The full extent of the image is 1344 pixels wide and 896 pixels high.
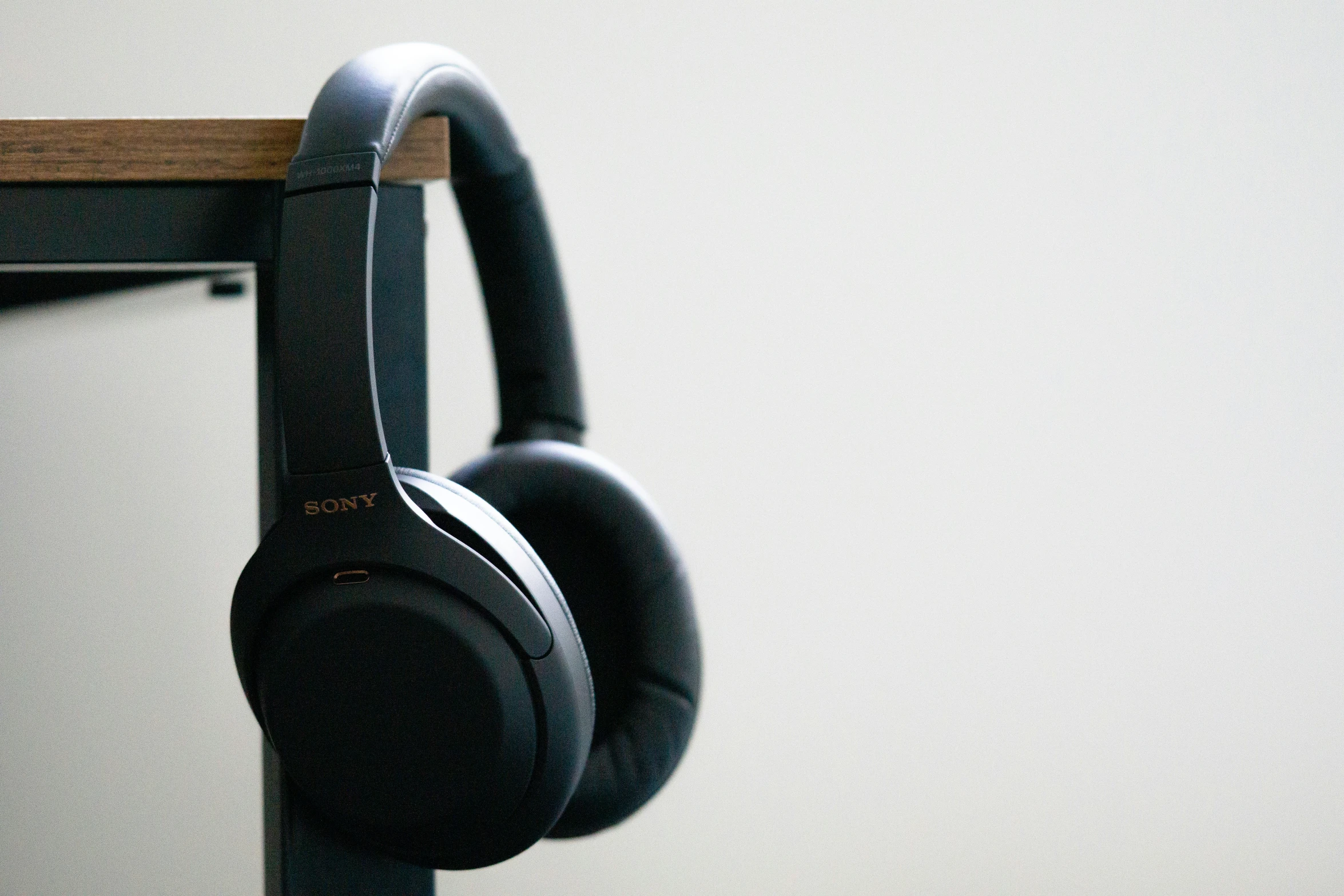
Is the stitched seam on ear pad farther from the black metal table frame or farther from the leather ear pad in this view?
the leather ear pad

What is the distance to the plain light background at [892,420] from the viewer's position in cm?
121

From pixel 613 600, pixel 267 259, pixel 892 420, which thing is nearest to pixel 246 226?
pixel 267 259

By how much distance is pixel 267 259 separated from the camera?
13.9 inches

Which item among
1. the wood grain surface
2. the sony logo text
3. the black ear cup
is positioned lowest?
the black ear cup

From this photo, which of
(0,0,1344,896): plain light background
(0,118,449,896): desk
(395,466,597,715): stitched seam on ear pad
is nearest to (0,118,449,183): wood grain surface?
(0,118,449,896): desk

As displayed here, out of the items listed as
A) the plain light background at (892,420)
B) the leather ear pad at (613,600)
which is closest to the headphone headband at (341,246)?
the leather ear pad at (613,600)

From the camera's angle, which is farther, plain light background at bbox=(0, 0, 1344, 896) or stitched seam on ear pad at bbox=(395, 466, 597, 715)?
plain light background at bbox=(0, 0, 1344, 896)

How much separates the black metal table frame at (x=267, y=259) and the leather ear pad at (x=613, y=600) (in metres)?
0.13

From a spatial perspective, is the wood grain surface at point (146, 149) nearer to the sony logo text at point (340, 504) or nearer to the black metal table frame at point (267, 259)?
the black metal table frame at point (267, 259)

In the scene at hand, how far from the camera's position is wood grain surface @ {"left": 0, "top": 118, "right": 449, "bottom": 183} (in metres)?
0.34

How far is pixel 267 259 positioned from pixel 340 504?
11cm

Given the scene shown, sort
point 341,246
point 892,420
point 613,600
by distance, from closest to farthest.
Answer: point 341,246, point 613,600, point 892,420

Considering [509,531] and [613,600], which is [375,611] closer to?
[509,531]

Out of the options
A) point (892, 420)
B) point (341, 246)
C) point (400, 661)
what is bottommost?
point (400, 661)
